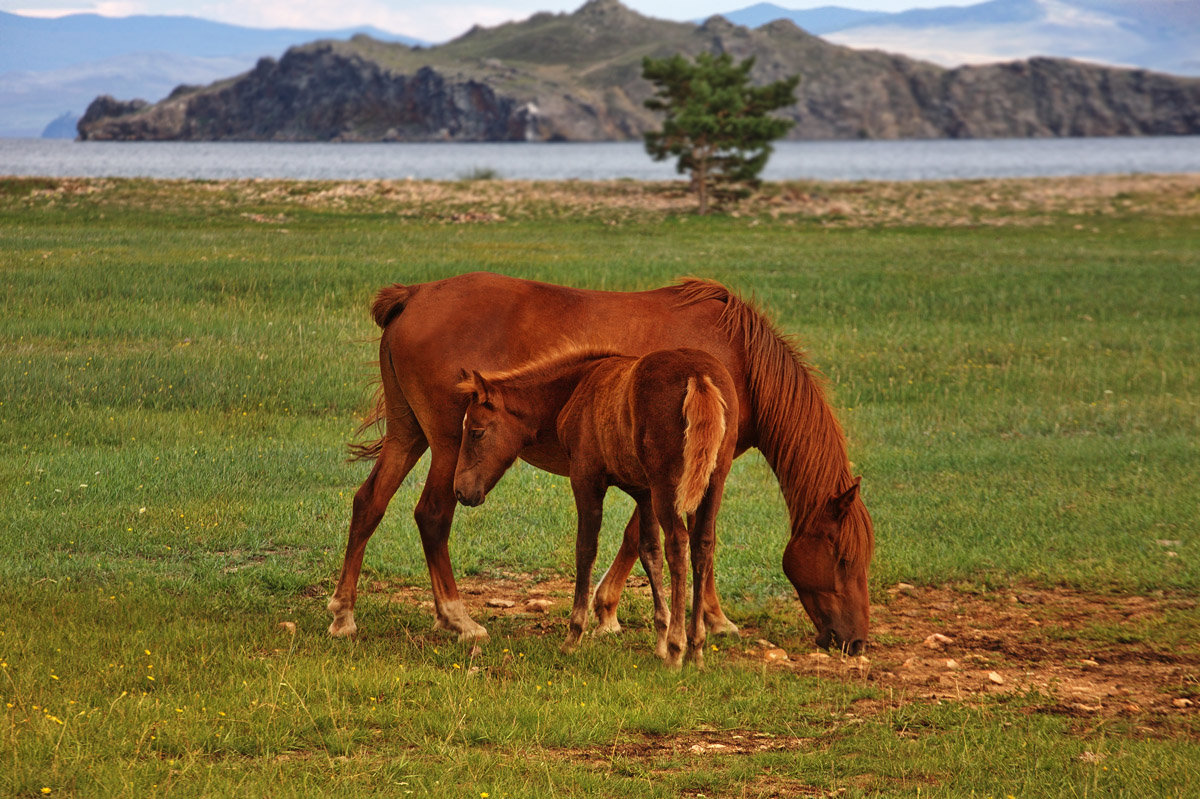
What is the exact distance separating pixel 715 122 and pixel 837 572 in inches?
1398

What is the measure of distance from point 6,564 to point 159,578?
1049 millimetres

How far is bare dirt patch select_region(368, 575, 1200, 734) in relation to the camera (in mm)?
5566

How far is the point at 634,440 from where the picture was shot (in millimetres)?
5746

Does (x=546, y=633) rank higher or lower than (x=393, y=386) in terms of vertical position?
lower

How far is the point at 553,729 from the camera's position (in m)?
4.90

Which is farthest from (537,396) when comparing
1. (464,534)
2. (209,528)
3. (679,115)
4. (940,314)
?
(679,115)

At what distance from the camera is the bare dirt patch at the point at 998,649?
5566 mm

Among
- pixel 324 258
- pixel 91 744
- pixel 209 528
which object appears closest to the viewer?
pixel 91 744

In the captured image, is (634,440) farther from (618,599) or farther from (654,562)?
(618,599)

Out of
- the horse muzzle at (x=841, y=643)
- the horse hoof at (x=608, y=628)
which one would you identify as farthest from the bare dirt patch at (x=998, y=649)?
the horse hoof at (x=608, y=628)

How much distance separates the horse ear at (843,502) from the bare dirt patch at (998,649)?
85cm

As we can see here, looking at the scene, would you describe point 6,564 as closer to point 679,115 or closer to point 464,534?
point 464,534

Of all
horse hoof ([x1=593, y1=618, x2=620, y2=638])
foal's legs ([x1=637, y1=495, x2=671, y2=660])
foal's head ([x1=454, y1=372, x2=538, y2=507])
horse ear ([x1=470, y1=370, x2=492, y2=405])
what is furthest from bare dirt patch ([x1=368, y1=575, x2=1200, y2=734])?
horse ear ([x1=470, y1=370, x2=492, y2=405])

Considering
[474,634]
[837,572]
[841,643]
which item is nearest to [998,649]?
[841,643]
